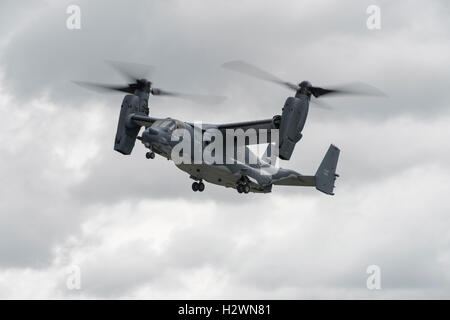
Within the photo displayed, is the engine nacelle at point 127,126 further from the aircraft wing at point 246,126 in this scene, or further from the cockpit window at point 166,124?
the aircraft wing at point 246,126

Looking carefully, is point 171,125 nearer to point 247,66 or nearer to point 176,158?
point 176,158

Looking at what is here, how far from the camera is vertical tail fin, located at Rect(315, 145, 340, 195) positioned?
56344 millimetres

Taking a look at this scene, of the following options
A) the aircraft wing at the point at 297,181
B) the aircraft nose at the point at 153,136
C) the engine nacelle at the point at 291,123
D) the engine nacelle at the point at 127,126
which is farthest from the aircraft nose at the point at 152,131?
the aircraft wing at the point at 297,181

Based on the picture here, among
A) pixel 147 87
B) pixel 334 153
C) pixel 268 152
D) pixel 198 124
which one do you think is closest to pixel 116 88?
pixel 147 87

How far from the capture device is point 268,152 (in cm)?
5747

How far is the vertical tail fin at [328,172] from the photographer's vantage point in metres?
56.3

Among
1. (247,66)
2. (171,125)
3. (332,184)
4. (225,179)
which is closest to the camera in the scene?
(247,66)

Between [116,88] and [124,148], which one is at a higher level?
[116,88]

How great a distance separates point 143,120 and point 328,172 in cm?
1302

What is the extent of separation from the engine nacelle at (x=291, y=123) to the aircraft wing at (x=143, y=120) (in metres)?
8.08

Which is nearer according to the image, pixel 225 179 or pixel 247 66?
pixel 247 66

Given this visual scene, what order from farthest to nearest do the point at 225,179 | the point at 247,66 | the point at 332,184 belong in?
1. the point at 332,184
2. the point at 225,179
3. the point at 247,66

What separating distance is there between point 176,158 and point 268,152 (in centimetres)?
934

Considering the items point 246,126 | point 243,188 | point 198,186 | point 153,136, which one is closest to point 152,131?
point 153,136
